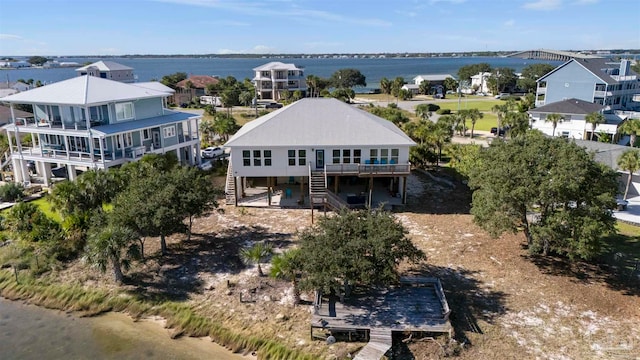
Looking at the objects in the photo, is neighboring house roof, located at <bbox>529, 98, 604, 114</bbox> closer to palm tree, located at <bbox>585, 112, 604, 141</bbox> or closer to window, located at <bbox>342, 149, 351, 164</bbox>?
palm tree, located at <bbox>585, 112, 604, 141</bbox>

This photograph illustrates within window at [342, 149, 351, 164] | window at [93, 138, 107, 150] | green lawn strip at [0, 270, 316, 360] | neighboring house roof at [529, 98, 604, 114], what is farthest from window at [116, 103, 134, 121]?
neighboring house roof at [529, 98, 604, 114]

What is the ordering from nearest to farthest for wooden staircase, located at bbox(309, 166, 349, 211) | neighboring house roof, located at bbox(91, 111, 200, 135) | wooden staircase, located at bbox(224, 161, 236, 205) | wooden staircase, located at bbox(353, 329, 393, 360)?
wooden staircase, located at bbox(353, 329, 393, 360) < wooden staircase, located at bbox(309, 166, 349, 211) < wooden staircase, located at bbox(224, 161, 236, 205) < neighboring house roof, located at bbox(91, 111, 200, 135)

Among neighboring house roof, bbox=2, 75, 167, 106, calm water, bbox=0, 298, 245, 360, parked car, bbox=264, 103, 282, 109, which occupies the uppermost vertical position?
neighboring house roof, bbox=2, 75, 167, 106

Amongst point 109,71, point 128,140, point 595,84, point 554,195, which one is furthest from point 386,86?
point 554,195

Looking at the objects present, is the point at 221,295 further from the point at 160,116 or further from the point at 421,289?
the point at 160,116

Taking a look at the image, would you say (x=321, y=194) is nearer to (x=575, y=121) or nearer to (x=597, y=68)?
(x=575, y=121)

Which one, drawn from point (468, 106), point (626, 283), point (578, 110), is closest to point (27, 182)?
point (626, 283)
